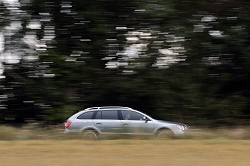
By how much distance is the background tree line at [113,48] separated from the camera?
14945mm

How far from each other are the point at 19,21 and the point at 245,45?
821cm

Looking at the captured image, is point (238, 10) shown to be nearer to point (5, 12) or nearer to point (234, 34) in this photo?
point (234, 34)

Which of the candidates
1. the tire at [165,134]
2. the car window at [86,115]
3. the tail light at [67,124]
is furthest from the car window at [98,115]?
the tire at [165,134]

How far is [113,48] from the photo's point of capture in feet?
49.8
